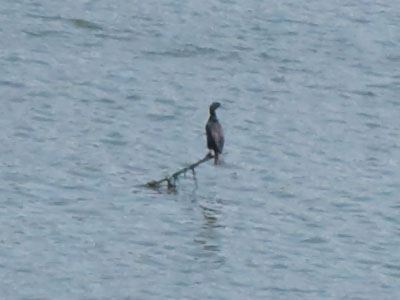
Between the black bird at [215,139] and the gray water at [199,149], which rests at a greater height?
the black bird at [215,139]

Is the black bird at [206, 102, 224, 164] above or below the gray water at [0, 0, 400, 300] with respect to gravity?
above

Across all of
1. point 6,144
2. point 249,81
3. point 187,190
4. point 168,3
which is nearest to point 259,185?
point 187,190

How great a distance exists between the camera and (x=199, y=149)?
811 inches

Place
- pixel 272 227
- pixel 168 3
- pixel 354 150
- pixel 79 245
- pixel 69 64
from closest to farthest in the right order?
pixel 79 245 → pixel 272 227 → pixel 354 150 → pixel 69 64 → pixel 168 3

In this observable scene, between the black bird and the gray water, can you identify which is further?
the black bird

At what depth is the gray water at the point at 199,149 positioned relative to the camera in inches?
633

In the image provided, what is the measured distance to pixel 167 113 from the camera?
22328 millimetres

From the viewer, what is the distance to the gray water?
633 inches

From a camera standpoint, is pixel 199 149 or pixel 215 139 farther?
pixel 199 149

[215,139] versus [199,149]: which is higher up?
[215,139]

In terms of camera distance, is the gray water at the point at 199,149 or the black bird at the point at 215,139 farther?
the black bird at the point at 215,139

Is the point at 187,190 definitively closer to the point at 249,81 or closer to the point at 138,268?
the point at 138,268

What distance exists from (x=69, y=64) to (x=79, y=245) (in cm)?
831

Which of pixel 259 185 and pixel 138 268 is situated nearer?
pixel 138 268
